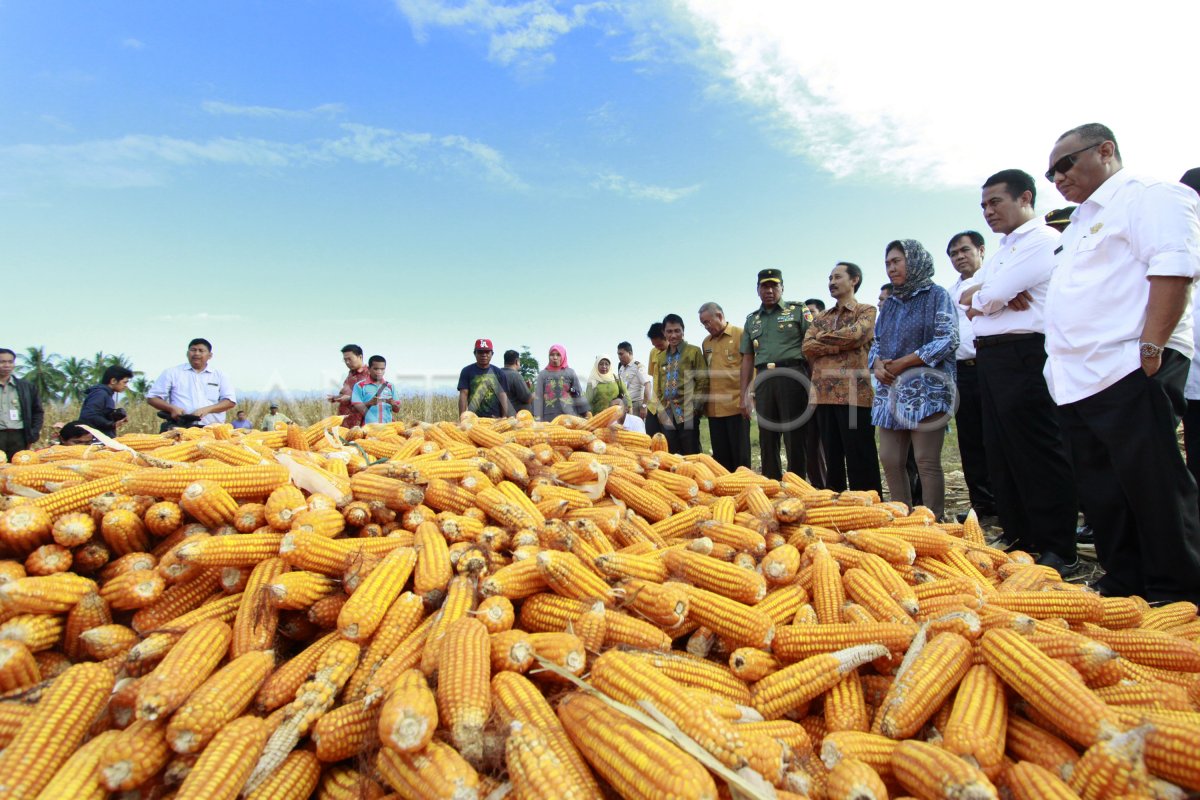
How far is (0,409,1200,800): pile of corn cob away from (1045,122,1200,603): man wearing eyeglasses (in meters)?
0.67

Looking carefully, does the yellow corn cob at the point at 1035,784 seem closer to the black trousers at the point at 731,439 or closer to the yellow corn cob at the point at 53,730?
the yellow corn cob at the point at 53,730

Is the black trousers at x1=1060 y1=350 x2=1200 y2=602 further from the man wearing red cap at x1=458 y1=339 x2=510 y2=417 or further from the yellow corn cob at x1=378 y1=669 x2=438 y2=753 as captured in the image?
the man wearing red cap at x1=458 y1=339 x2=510 y2=417

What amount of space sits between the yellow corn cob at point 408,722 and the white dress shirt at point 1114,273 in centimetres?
435

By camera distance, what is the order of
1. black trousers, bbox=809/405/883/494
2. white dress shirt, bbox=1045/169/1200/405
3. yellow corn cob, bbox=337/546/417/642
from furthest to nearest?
black trousers, bbox=809/405/883/494 < white dress shirt, bbox=1045/169/1200/405 < yellow corn cob, bbox=337/546/417/642

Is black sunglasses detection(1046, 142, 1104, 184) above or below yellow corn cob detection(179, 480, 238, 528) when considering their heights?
above

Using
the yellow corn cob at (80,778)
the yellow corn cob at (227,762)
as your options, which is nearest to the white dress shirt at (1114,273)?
the yellow corn cob at (227,762)

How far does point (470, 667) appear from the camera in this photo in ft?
6.03

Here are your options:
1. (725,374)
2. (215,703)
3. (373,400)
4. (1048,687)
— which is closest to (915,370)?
(725,374)

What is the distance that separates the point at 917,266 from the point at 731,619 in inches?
201

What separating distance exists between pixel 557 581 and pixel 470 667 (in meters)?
0.55

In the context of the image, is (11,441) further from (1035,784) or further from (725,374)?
(1035,784)

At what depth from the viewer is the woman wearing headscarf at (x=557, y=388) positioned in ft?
34.4

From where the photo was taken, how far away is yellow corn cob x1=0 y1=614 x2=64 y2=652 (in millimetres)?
2070

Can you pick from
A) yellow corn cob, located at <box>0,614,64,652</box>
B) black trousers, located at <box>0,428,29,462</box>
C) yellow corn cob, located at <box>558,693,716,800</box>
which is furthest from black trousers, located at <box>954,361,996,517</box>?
black trousers, located at <box>0,428,29,462</box>
